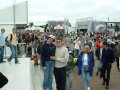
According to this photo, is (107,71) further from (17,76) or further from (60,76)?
(17,76)

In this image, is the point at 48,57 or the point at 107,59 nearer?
the point at 48,57

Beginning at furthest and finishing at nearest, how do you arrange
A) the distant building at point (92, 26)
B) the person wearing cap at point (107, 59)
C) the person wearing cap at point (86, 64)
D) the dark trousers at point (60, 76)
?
the distant building at point (92, 26), the person wearing cap at point (107, 59), the person wearing cap at point (86, 64), the dark trousers at point (60, 76)

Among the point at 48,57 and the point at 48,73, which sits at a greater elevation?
the point at 48,57

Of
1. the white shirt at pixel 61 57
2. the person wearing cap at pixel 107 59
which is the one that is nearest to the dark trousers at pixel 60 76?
the white shirt at pixel 61 57

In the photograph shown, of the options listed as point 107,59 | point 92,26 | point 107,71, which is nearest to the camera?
point 107,59

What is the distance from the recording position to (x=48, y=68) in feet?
35.0

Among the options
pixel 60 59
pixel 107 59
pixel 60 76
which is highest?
pixel 60 59

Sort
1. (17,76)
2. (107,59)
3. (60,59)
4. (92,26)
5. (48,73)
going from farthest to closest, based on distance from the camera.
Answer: (92,26) < (107,59) < (17,76) < (48,73) < (60,59)

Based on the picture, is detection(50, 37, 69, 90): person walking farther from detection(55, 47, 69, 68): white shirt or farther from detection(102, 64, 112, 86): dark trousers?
detection(102, 64, 112, 86): dark trousers

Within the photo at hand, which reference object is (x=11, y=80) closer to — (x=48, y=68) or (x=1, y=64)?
(x=48, y=68)

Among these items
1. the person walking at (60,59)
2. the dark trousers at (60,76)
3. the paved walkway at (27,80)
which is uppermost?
the person walking at (60,59)

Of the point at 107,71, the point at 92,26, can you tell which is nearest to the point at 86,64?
the point at 107,71

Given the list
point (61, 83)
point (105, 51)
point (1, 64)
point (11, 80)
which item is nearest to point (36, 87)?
point (11, 80)

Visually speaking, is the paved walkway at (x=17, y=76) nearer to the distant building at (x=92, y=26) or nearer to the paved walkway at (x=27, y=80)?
the paved walkway at (x=27, y=80)
